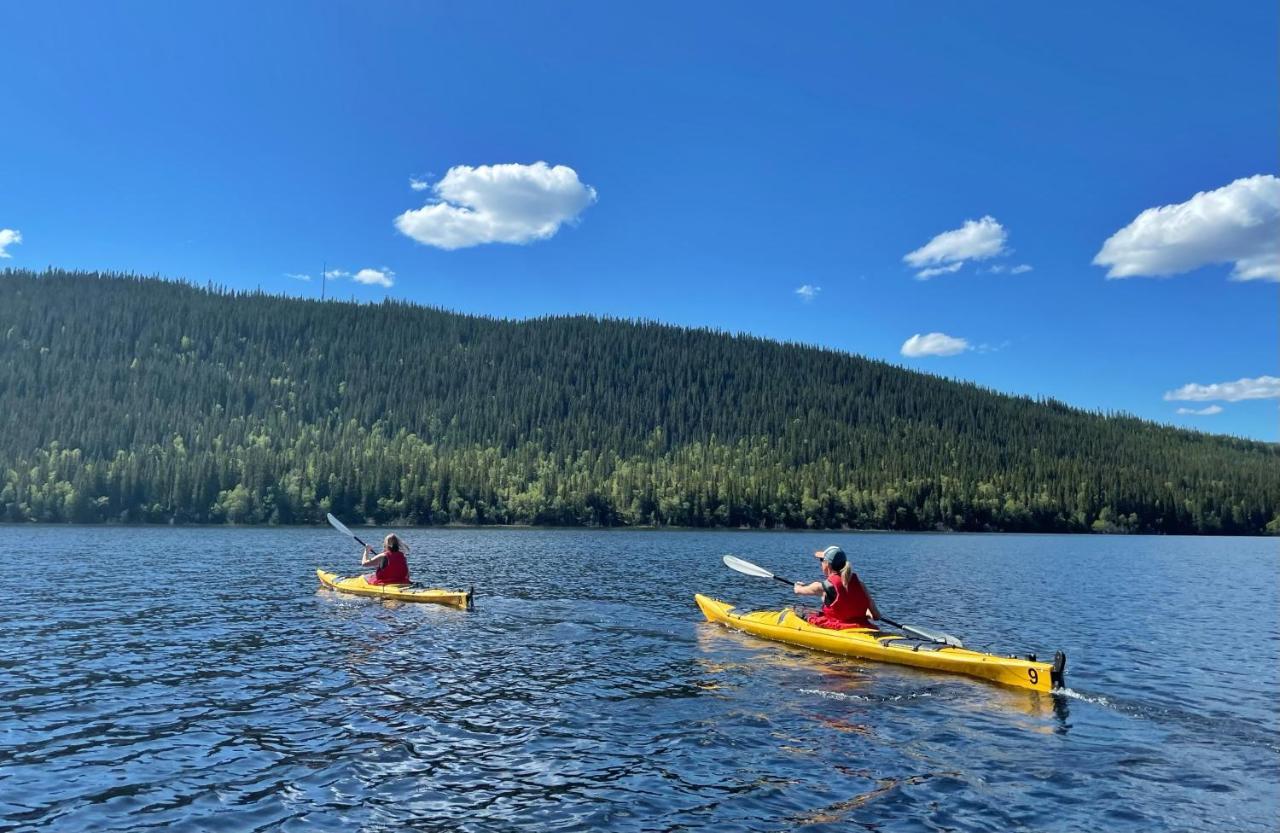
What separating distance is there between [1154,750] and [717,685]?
35.0 feet

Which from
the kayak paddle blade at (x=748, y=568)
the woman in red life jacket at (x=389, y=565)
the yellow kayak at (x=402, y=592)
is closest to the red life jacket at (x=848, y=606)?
the kayak paddle blade at (x=748, y=568)

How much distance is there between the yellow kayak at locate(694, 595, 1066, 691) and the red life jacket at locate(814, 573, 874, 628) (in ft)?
1.59

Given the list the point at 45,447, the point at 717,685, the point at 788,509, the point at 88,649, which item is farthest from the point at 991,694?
the point at 45,447

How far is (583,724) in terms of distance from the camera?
1970 centimetres

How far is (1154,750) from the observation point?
18.8m

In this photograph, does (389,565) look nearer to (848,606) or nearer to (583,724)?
(848,606)

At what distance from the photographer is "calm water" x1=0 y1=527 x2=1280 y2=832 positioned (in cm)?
1452

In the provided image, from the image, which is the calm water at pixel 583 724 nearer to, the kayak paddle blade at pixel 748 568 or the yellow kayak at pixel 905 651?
the yellow kayak at pixel 905 651

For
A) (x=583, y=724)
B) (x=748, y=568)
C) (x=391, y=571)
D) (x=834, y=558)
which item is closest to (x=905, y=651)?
(x=834, y=558)

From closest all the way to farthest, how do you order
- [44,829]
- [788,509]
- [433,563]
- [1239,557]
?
[44,829] → [433,563] → [1239,557] → [788,509]

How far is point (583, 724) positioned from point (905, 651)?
11.8m

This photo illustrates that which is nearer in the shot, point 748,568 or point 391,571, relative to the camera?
point 748,568

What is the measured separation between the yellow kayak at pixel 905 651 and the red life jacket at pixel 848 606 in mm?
484

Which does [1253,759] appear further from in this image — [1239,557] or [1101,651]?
[1239,557]
